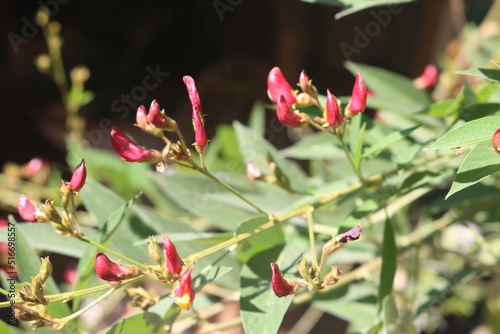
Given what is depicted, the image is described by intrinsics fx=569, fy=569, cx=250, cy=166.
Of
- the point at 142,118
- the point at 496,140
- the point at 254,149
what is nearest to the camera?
the point at 496,140

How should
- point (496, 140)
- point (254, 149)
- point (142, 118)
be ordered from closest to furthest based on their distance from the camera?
point (496, 140) < point (142, 118) < point (254, 149)

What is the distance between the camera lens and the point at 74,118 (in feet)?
3.97

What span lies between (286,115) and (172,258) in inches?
6.1

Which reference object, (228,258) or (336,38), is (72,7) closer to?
(336,38)

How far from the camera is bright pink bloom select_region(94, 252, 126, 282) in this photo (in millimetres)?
452

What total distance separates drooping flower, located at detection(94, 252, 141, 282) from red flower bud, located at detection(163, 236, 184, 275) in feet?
0.10

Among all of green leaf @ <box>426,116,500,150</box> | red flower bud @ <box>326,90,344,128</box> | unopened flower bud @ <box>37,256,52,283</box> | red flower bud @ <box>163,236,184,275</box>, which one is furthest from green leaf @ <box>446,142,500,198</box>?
unopened flower bud @ <box>37,256,52,283</box>

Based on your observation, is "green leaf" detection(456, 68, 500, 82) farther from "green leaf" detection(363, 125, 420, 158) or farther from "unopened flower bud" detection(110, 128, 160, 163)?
"unopened flower bud" detection(110, 128, 160, 163)

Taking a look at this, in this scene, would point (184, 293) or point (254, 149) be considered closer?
point (184, 293)

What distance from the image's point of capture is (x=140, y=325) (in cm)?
54

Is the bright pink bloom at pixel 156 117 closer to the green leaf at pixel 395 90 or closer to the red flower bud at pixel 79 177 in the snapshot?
the red flower bud at pixel 79 177

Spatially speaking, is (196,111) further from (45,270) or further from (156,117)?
(45,270)

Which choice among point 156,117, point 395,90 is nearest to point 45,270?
point 156,117

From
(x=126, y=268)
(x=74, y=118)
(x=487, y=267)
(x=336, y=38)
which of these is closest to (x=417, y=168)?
(x=487, y=267)
